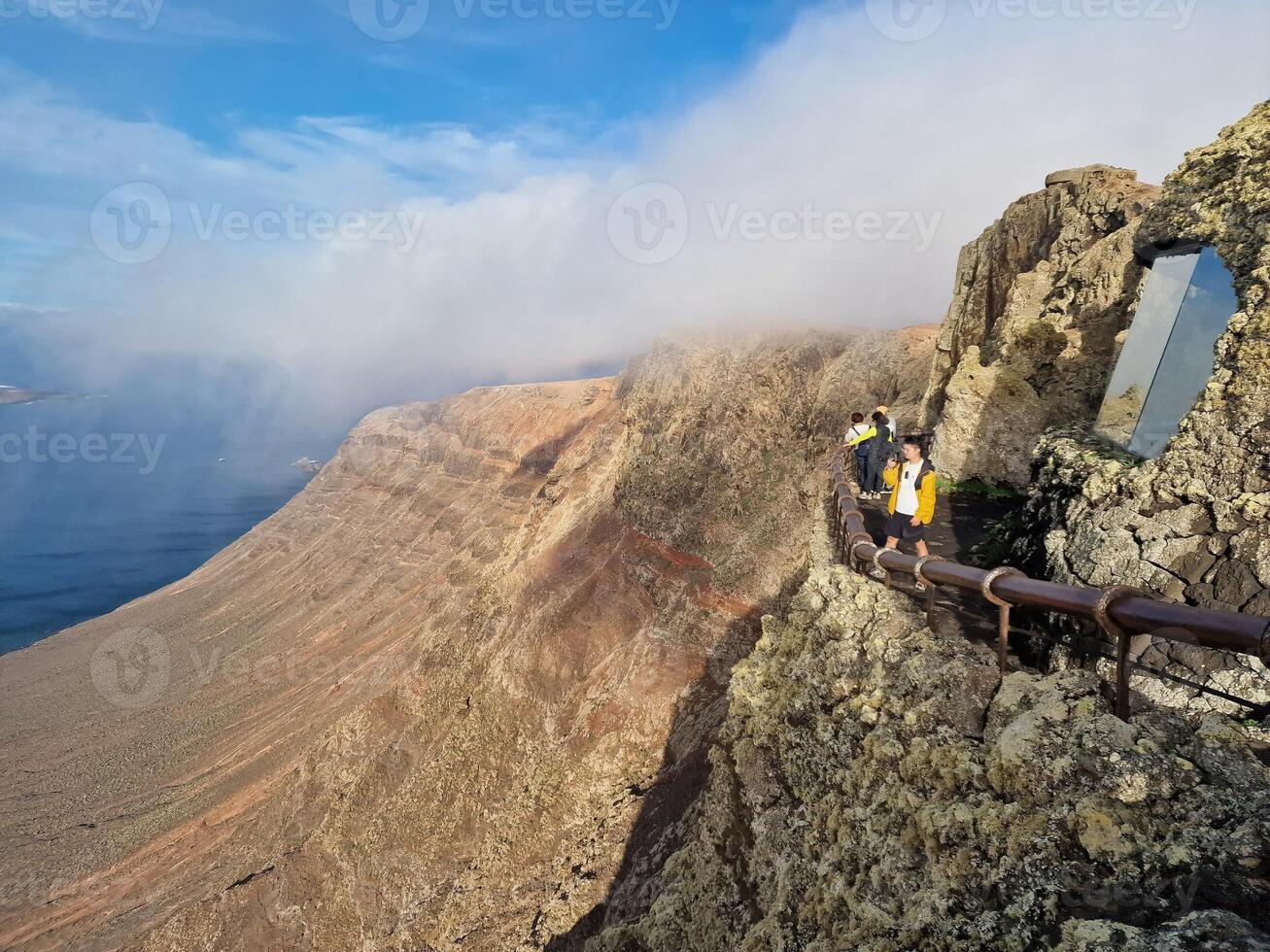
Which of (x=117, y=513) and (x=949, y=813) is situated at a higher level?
(x=949, y=813)

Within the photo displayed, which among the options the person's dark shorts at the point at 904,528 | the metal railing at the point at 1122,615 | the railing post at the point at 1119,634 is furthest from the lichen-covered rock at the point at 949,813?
the person's dark shorts at the point at 904,528

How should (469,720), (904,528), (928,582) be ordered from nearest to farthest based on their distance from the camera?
(928,582)
(904,528)
(469,720)

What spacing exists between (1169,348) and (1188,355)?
0.48 m

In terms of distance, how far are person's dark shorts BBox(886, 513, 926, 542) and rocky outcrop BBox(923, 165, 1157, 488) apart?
161 inches

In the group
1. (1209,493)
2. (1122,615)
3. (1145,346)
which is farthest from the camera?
(1145,346)

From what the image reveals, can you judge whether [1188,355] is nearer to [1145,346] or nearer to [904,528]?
Result: [1145,346]

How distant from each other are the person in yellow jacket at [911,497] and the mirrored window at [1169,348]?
1.86 meters

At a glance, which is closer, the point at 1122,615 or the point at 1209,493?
the point at 1122,615

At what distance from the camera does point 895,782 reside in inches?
163

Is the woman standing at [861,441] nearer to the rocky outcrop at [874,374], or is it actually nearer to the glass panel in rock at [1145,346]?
the glass panel in rock at [1145,346]

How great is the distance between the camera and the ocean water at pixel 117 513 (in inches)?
2906

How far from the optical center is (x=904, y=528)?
7250mm

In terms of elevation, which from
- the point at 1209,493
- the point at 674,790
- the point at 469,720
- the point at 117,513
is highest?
the point at 1209,493

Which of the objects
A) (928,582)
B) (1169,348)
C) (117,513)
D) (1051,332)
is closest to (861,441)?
(1051,332)
